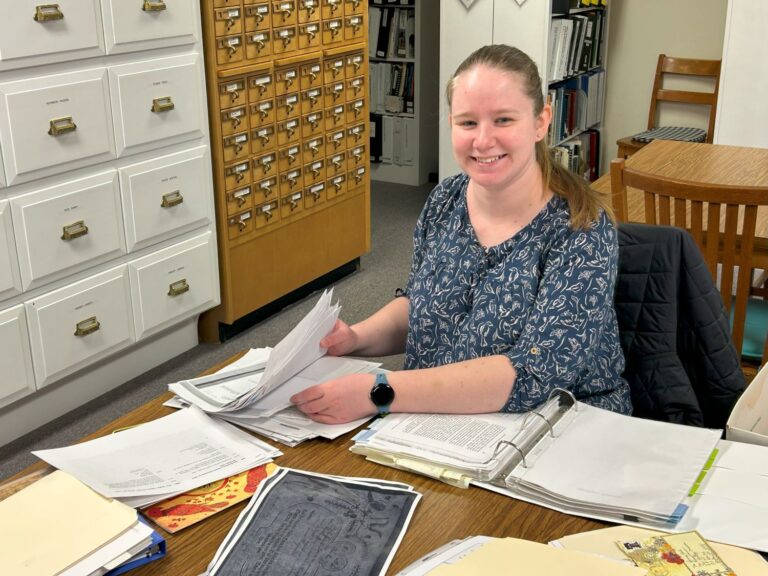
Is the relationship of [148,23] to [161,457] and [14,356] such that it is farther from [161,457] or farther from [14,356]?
[161,457]

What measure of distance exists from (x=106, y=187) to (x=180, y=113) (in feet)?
1.37

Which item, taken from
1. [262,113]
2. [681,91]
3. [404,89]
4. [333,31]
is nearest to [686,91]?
[681,91]

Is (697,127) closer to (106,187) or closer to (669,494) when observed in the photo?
(106,187)

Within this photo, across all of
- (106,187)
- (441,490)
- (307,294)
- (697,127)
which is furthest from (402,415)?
(697,127)

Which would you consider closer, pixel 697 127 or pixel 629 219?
pixel 629 219

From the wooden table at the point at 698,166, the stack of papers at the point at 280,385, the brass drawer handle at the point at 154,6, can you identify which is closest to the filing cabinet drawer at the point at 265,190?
the brass drawer handle at the point at 154,6

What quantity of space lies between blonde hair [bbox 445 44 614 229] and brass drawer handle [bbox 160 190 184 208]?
177 centimetres

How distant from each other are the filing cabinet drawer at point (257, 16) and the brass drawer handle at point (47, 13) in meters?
0.85

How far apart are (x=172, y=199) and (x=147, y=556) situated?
2196 millimetres

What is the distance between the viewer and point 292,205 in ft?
12.2

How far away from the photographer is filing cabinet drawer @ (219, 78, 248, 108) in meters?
3.24

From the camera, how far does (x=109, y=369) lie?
10.1 ft

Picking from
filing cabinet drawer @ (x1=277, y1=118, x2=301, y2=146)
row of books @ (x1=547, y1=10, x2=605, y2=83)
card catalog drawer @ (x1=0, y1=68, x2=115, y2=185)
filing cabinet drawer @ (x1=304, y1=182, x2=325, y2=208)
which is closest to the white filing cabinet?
card catalog drawer @ (x1=0, y1=68, x2=115, y2=185)

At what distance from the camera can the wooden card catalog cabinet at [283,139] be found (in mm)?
3289
